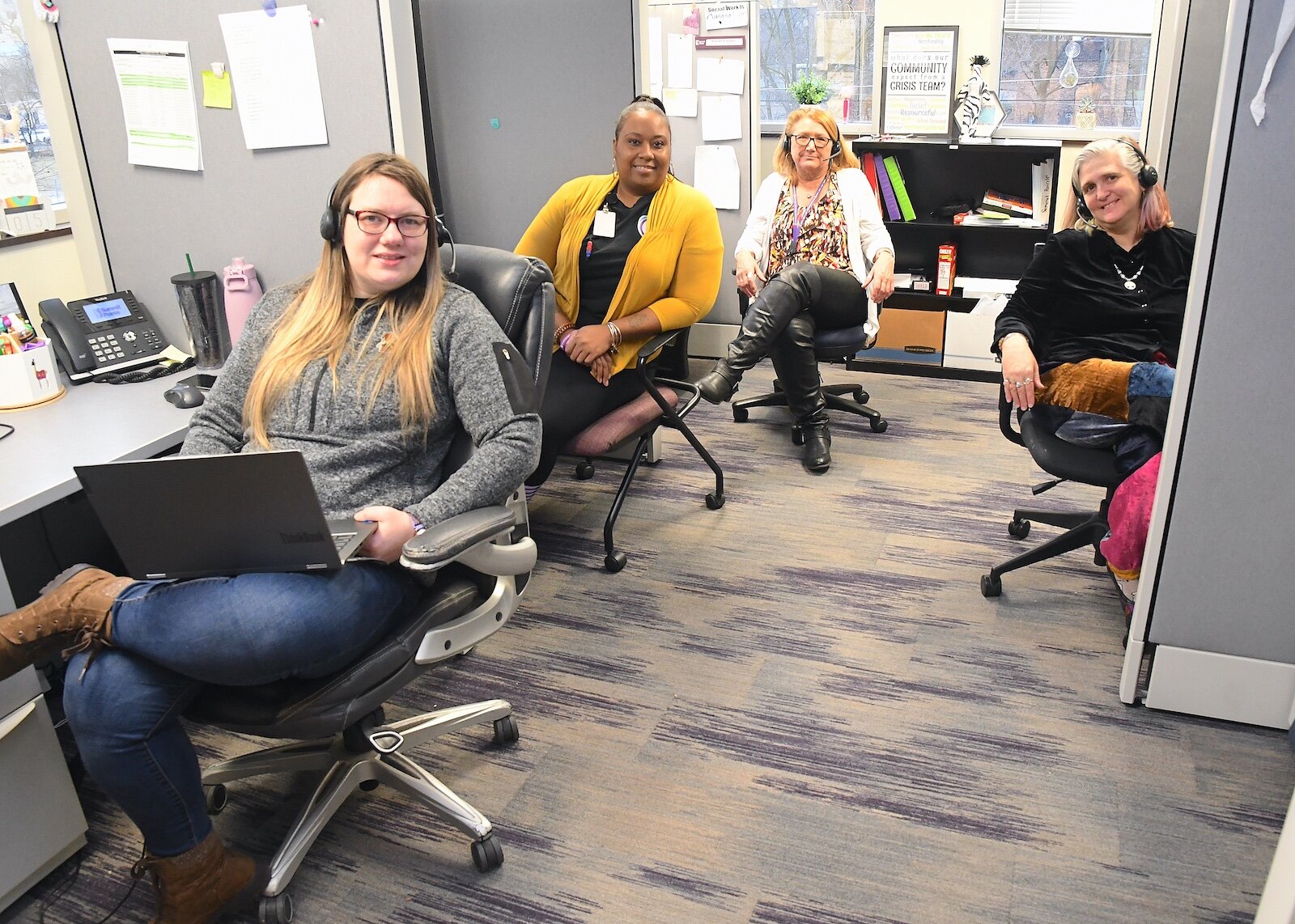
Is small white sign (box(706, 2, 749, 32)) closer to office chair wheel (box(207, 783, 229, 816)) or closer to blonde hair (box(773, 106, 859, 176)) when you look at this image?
blonde hair (box(773, 106, 859, 176))

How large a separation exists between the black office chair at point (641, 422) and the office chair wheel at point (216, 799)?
1.10m

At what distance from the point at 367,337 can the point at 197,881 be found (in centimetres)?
88

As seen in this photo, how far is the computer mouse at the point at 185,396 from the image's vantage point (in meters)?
1.96

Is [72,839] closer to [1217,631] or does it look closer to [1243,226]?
[1217,631]

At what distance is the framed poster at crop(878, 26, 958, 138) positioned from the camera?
3971 mm

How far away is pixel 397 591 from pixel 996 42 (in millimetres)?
3465

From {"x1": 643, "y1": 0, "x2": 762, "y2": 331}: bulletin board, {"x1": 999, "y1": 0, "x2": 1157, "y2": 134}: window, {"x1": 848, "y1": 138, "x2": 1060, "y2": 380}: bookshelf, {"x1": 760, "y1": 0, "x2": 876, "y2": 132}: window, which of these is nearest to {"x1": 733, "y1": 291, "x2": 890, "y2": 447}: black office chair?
{"x1": 848, "y1": 138, "x2": 1060, "y2": 380}: bookshelf

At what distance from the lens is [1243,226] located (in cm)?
171

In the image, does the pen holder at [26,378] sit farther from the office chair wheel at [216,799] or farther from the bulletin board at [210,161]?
the office chair wheel at [216,799]

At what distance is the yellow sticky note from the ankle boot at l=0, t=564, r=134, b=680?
108cm

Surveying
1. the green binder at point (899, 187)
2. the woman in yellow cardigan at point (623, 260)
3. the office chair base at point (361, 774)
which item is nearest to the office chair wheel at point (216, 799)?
the office chair base at point (361, 774)

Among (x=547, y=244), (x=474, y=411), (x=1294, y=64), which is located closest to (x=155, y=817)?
(x=474, y=411)

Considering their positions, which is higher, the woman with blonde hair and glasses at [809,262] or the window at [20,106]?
the window at [20,106]

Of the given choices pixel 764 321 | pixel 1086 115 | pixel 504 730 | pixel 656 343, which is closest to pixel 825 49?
pixel 1086 115
